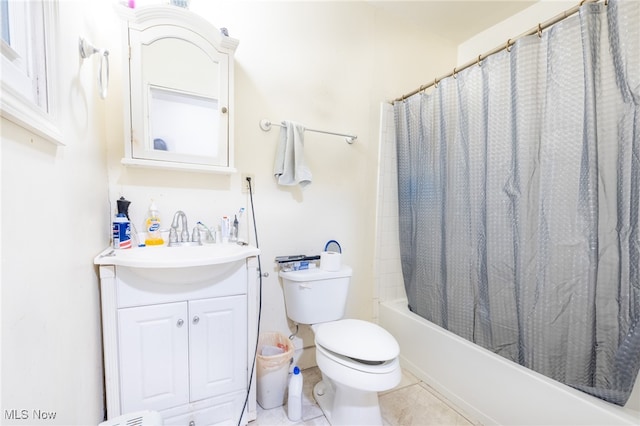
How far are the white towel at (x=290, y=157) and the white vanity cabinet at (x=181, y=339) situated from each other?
1.82 feet

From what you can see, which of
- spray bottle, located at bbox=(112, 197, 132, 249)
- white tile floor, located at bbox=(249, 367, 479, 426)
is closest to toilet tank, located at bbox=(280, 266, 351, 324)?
white tile floor, located at bbox=(249, 367, 479, 426)

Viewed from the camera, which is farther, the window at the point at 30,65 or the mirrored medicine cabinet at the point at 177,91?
the mirrored medicine cabinet at the point at 177,91

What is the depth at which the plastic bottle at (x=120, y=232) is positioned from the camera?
1.17 metres

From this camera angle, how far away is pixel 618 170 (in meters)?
0.97

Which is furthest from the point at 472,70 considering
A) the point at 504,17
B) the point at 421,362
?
the point at 421,362

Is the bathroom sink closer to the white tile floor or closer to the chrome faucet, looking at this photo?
the chrome faucet

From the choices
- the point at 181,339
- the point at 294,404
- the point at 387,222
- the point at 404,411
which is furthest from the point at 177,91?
the point at 404,411

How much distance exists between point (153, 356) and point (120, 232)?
55 cm

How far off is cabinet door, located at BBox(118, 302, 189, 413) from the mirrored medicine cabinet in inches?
26.6

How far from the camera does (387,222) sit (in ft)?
6.32

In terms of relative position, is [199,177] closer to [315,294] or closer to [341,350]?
[315,294]

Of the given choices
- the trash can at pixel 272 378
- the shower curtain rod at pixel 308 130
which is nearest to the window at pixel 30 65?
the shower curtain rod at pixel 308 130

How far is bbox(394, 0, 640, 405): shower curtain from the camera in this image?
37.9 inches
